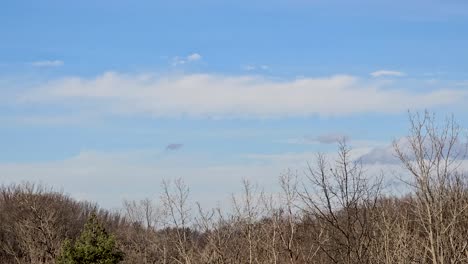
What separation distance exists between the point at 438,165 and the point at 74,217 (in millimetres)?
51687

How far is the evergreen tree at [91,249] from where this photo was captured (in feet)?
89.2

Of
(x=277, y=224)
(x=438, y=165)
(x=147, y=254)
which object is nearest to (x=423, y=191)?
(x=438, y=165)

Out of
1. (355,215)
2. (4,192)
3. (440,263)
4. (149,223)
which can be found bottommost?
(440,263)

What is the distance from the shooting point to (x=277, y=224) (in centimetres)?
2773

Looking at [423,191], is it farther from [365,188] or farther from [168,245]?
[168,245]

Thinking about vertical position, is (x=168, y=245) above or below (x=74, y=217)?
below

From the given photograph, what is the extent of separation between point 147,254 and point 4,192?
21546 mm

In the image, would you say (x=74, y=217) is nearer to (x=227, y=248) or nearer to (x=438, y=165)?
(x=227, y=248)

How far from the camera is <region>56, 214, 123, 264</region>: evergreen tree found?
2720 centimetres

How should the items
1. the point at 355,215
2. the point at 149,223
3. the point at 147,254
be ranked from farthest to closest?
the point at 149,223 < the point at 147,254 < the point at 355,215

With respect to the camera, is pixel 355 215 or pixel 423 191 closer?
pixel 423 191

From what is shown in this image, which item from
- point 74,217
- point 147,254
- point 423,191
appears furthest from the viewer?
point 74,217

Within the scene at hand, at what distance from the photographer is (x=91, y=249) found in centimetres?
2722

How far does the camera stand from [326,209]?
20234 millimetres
